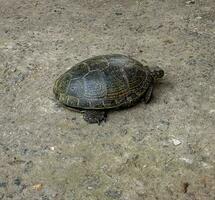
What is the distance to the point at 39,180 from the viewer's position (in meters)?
3.87

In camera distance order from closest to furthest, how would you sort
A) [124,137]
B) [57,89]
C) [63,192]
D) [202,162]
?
[63,192] < [202,162] < [124,137] < [57,89]

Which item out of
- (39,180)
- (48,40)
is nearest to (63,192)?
(39,180)

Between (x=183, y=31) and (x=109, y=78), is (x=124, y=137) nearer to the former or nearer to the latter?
(x=109, y=78)

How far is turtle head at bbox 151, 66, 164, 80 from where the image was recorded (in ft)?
16.2

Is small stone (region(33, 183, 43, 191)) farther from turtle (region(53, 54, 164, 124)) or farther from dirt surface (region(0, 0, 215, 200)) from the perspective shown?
turtle (region(53, 54, 164, 124))

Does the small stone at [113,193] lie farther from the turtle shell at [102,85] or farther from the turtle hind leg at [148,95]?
the turtle hind leg at [148,95]

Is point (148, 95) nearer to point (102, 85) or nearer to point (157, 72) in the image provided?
point (157, 72)

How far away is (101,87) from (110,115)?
312 millimetres

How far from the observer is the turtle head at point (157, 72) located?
4.94 m

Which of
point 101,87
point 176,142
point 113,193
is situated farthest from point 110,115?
point 113,193

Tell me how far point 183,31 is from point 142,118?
2077 mm

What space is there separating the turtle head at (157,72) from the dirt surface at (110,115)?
14 cm

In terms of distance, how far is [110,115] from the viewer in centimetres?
460

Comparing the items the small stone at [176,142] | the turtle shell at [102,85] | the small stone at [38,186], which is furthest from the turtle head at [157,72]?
the small stone at [38,186]
